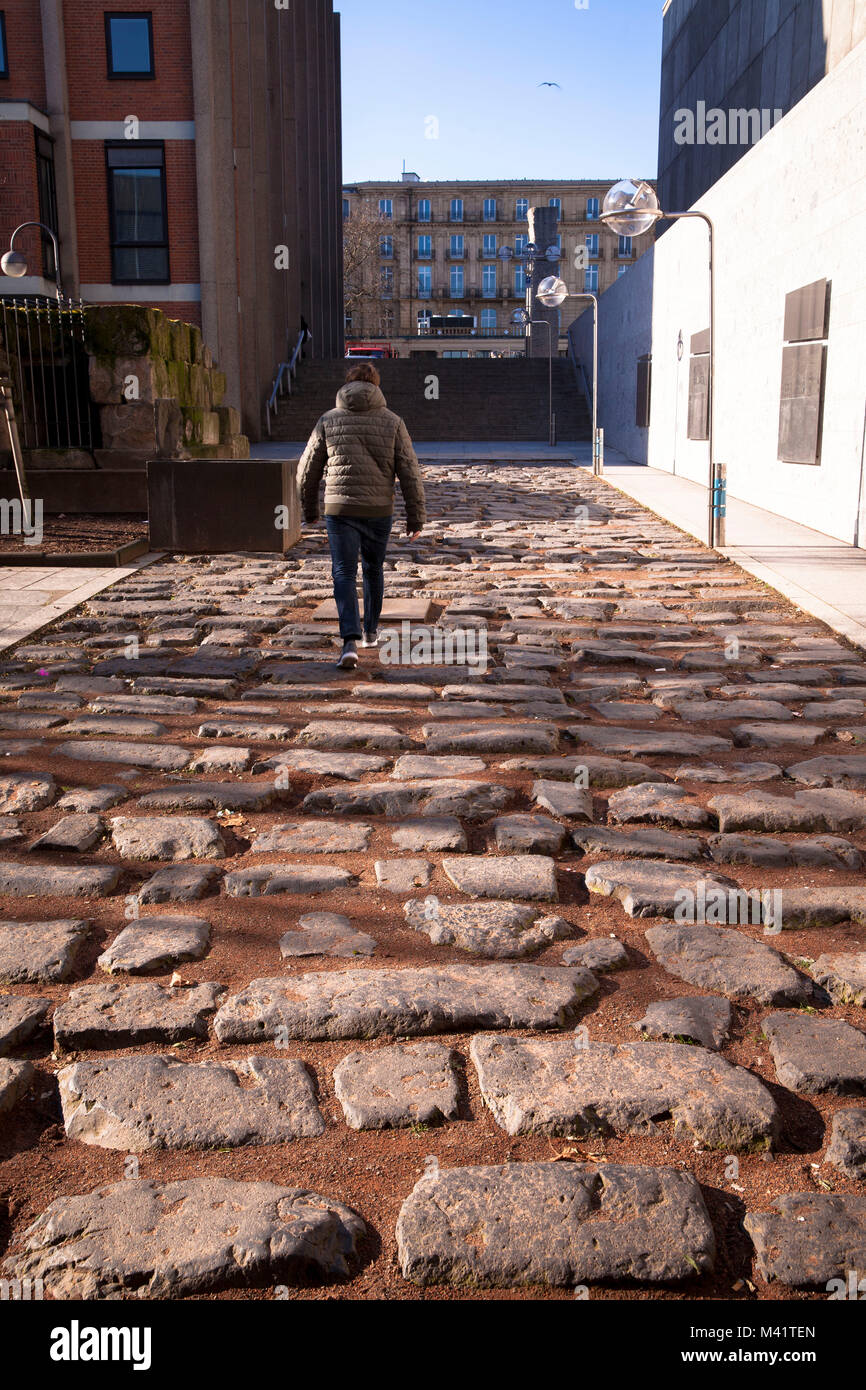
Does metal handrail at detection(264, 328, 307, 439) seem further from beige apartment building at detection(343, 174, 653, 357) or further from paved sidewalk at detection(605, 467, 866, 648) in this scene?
beige apartment building at detection(343, 174, 653, 357)

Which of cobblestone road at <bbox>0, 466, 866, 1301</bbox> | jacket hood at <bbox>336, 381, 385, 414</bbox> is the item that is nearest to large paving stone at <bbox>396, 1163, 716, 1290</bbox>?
cobblestone road at <bbox>0, 466, 866, 1301</bbox>

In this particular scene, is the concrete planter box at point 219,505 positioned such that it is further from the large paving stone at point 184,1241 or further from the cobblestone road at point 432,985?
the large paving stone at point 184,1241

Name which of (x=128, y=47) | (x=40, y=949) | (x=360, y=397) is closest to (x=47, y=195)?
(x=128, y=47)

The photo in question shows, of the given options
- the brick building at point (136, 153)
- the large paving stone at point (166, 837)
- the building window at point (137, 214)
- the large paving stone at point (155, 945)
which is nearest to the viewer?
the large paving stone at point (155, 945)

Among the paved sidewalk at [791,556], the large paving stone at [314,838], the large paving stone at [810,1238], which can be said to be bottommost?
the large paving stone at [810,1238]

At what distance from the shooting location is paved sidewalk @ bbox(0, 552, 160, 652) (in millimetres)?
8453

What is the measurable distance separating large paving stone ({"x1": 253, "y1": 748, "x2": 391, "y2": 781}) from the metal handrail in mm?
25378

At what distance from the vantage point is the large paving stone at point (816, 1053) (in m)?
2.76

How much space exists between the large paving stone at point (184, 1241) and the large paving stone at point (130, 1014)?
0.60 m

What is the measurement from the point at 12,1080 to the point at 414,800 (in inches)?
89.1

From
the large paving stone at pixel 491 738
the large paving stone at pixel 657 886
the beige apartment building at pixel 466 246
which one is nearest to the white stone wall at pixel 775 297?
the large paving stone at pixel 491 738

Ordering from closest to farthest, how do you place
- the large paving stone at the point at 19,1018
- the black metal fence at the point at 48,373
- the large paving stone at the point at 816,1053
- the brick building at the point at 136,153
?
the large paving stone at the point at 816,1053 < the large paving stone at the point at 19,1018 < the black metal fence at the point at 48,373 < the brick building at the point at 136,153

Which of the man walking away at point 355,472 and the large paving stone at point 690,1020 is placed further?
the man walking away at point 355,472

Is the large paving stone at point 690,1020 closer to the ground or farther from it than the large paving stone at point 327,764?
closer to the ground
